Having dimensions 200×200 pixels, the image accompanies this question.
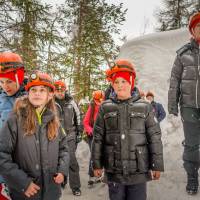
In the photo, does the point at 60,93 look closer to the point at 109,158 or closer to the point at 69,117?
the point at 69,117

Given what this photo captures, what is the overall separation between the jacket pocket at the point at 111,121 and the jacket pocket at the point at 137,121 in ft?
0.60

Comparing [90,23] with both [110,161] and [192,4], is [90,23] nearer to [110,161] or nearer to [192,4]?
[192,4]

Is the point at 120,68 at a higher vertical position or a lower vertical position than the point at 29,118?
higher

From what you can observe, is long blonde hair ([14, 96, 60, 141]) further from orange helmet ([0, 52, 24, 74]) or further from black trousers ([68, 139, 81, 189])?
black trousers ([68, 139, 81, 189])

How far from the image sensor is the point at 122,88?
438 centimetres

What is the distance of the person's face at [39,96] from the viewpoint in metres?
3.77

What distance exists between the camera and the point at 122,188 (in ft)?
13.9

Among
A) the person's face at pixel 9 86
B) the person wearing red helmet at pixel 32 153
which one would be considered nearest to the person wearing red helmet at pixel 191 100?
the person wearing red helmet at pixel 32 153

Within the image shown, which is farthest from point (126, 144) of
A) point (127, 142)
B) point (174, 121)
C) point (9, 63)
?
point (174, 121)

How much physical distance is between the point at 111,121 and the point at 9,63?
4.57 feet

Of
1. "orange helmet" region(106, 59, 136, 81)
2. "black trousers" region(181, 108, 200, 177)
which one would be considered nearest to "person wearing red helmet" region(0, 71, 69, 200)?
"orange helmet" region(106, 59, 136, 81)

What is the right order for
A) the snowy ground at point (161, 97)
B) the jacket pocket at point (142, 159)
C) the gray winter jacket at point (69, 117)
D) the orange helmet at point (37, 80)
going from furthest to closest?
the gray winter jacket at point (69, 117)
the snowy ground at point (161, 97)
the jacket pocket at point (142, 159)
the orange helmet at point (37, 80)

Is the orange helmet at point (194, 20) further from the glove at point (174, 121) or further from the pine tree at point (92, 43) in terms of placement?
the pine tree at point (92, 43)

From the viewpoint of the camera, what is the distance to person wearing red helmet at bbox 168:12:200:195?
5.70 metres
